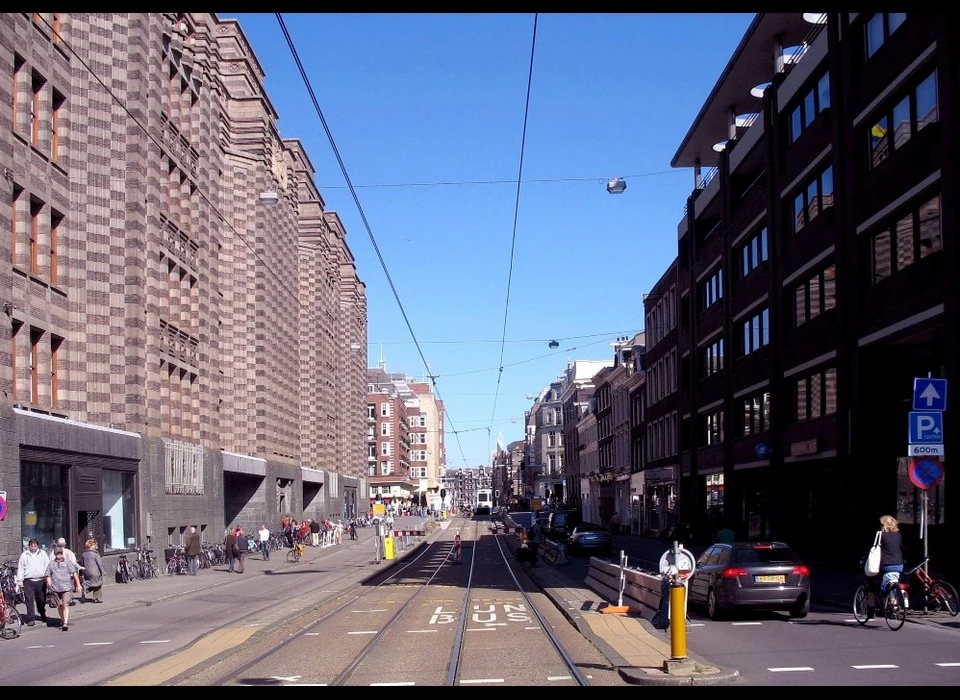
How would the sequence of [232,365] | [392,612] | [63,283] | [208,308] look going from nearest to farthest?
[392,612]
[63,283]
[208,308]
[232,365]

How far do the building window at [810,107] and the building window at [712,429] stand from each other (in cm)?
1611

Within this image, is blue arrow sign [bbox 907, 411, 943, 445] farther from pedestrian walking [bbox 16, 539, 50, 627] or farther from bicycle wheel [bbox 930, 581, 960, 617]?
pedestrian walking [bbox 16, 539, 50, 627]

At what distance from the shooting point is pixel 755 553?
64.7ft

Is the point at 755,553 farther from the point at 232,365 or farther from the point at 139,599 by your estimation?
the point at 232,365

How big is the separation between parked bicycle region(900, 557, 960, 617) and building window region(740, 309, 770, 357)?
2184cm

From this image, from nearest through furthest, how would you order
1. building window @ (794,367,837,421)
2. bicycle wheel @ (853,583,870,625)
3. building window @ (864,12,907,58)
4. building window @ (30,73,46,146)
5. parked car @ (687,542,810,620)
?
bicycle wheel @ (853,583,870,625), parked car @ (687,542,810,620), building window @ (864,12,907,58), building window @ (30,73,46,146), building window @ (794,367,837,421)

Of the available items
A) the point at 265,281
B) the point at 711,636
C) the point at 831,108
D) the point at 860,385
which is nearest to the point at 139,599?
the point at 711,636

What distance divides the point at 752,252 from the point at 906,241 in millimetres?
15602

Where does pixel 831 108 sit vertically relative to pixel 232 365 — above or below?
above

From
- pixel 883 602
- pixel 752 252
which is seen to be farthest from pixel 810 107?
pixel 883 602

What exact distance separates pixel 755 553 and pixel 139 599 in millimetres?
17778

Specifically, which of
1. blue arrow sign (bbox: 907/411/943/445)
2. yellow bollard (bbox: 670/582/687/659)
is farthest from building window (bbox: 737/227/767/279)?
yellow bollard (bbox: 670/582/687/659)

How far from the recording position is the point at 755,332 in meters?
42.1

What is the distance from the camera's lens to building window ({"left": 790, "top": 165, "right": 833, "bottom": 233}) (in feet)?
107
